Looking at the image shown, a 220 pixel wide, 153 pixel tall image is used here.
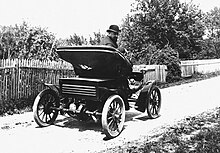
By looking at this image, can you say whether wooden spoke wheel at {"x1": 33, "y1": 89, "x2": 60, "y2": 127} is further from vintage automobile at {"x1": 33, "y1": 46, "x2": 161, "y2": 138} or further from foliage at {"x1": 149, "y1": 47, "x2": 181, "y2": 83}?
foliage at {"x1": 149, "y1": 47, "x2": 181, "y2": 83}

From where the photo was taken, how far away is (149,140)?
5102mm

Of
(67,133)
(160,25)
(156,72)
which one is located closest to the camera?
(67,133)

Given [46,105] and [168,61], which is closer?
[46,105]

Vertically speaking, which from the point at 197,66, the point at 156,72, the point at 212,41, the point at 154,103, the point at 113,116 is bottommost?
the point at 113,116

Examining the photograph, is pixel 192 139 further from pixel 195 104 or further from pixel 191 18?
pixel 191 18

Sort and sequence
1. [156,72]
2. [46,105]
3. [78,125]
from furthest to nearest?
1. [156,72]
2. [78,125]
3. [46,105]

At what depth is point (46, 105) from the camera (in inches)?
258

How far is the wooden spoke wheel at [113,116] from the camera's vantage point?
214 inches

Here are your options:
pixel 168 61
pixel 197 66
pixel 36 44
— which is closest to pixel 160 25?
pixel 197 66

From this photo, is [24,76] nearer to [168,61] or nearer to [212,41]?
[168,61]

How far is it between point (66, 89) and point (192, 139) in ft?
9.63

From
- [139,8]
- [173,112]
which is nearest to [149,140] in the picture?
[173,112]

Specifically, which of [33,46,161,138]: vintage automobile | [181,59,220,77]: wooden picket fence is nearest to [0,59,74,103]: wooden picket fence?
[33,46,161,138]: vintage automobile

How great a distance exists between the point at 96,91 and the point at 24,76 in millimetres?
4889
